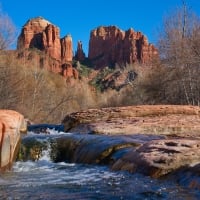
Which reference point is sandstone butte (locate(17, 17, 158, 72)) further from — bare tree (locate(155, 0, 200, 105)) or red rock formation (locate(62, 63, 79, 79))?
bare tree (locate(155, 0, 200, 105))

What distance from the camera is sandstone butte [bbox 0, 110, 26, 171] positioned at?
→ 7734 mm

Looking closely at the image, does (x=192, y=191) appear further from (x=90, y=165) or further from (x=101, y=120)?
(x=101, y=120)

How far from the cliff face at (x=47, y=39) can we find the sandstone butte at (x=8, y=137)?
111 meters

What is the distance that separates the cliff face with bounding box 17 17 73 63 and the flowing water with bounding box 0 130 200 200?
112 meters

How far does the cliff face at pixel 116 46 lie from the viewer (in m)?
131

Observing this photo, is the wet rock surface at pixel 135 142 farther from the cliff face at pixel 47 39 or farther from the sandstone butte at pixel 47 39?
the cliff face at pixel 47 39

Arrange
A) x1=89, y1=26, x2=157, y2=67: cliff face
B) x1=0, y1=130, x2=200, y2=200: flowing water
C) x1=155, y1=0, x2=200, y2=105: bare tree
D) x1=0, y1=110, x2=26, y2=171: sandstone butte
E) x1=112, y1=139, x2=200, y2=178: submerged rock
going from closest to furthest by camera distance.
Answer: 1. x1=0, y1=130, x2=200, y2=200: flowing water
2. x1=112, y1=139, x2=200, y2=178: submerged rock
3. x1=0, y1=110, x2=26, y2=171: sandstone butte
4. x1=155, y1=0, x2=200, y2=105: bare tree
5. x1=89, y1=26, x2=157, y2=67: cliff face

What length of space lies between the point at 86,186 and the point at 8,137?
229cm

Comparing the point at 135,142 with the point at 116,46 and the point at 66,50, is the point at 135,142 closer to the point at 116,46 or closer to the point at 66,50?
the point at 66,50

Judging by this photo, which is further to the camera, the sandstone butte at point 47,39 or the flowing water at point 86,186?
the sandstone butte at point 47,39

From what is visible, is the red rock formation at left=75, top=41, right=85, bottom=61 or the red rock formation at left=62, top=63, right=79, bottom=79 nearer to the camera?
the red rock formation at left=62, top=63, right=79, bottom=79

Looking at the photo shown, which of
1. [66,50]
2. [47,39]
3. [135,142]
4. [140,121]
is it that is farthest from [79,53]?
[135,142]

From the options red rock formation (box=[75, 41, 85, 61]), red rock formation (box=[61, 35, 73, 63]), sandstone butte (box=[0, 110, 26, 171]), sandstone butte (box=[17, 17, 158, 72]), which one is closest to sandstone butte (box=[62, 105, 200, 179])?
sandstone butte (box=[0, 110, 26, 171])

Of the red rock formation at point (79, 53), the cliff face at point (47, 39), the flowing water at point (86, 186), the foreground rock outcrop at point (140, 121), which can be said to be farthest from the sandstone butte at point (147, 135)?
the red rock formation at point (79, 53)
